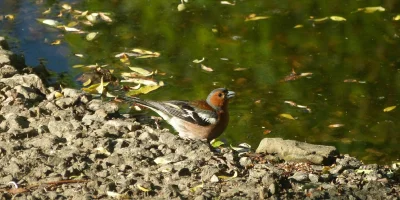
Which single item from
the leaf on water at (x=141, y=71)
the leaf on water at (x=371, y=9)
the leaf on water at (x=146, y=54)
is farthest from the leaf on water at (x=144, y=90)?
the leaf on water at (x=371, y=9)

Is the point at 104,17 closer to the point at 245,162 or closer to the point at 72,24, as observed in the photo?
the point at 72,24

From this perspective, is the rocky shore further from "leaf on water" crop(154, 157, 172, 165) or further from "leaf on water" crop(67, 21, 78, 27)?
"leaf on water" crop(67, 21, 78, 27)

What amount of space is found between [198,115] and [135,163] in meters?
1.32

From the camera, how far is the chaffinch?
7988 mm

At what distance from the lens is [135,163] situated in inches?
269

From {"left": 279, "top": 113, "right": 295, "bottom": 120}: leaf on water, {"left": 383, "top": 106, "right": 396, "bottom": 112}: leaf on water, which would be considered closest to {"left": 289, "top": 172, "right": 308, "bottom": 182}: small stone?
{"left": 279, "top": 113, "right": 295, "bottom": 120}: leaf on water

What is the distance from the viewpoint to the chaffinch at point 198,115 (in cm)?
799

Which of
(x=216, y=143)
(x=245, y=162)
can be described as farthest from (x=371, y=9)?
(x=245, y=162)

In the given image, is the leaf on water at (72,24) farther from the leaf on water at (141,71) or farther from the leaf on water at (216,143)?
the leaf on water at (216,143)

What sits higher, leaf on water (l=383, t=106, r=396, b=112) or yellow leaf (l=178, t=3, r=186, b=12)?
leaf on water (l=383, t=106, r=396, b=112)

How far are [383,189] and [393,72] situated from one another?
3.79 metres

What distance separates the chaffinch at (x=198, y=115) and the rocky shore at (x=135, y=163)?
285mm

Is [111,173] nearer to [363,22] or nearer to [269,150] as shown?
[269,150]

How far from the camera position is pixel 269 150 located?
7.70 metres
